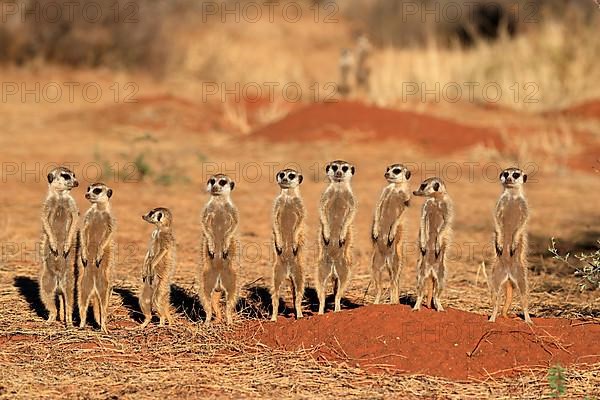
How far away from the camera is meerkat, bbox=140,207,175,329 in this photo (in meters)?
7.76

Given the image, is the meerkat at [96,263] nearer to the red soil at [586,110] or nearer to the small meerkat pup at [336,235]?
the small meerkat pup at [336,235]

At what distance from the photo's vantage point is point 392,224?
26.6ft

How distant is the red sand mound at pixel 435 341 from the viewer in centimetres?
697


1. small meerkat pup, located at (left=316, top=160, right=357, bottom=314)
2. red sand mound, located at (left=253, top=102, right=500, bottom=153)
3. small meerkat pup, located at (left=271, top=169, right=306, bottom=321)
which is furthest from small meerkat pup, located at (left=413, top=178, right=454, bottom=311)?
red sand mound, located at (left=253, top=102, right=500, bottom=153)

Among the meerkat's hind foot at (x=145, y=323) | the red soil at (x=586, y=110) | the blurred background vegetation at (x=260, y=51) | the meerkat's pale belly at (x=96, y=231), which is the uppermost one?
the blurred background vegetation at (x=260, y=51)

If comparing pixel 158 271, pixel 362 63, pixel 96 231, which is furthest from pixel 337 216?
pixel 362 63

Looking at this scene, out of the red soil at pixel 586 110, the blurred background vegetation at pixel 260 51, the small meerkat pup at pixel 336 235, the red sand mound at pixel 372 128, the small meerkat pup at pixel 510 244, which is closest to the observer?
the small meerkat pup at pixel 510 244

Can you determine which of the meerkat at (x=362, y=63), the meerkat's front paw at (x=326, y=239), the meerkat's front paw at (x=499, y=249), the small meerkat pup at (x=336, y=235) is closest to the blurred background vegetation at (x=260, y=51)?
the meerkat at (x=362, y=63)

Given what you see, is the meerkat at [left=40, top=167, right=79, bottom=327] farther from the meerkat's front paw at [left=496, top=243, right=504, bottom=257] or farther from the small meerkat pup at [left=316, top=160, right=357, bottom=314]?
the meerkat's front paw at [left=496, top=243, right=504, bottom=257]

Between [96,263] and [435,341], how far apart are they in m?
2.61

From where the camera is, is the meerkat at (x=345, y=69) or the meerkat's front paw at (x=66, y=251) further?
the meerkat at (x=345, y=69)

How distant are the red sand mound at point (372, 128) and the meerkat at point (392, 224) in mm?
11461

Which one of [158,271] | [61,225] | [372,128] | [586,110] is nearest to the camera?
[158,271]

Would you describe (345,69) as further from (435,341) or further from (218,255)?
(435,341)
